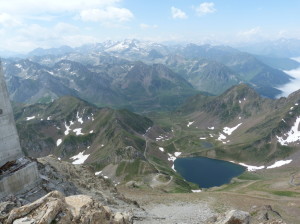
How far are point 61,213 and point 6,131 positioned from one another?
613 inches

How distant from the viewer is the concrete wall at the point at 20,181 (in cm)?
3212

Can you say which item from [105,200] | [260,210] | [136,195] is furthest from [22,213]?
[136,195]

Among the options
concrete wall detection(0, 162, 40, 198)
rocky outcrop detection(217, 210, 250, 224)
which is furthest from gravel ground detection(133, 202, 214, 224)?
concrete wall detection(0, 162, 40, 198)

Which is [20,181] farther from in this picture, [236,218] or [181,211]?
[181,211]

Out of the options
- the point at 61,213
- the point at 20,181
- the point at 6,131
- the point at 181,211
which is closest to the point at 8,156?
the point at 6,131

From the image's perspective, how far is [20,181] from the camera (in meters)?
34.2

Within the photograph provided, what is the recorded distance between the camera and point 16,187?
33.5 metres

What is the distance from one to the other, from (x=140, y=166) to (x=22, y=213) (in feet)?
544

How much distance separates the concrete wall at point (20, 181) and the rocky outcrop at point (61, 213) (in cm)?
1153

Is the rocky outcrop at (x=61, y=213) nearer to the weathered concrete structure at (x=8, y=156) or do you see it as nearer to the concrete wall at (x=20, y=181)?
the concrete wall at (x=20, y=181)

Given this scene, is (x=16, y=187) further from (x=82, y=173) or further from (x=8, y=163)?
(x=82, y=173)

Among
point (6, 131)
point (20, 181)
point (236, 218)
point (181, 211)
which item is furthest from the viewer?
point (181, 211)

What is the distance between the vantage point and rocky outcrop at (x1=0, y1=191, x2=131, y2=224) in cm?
2056

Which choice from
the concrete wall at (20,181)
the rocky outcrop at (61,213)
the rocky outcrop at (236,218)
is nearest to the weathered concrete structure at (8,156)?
the concrete wall at (20,181)
